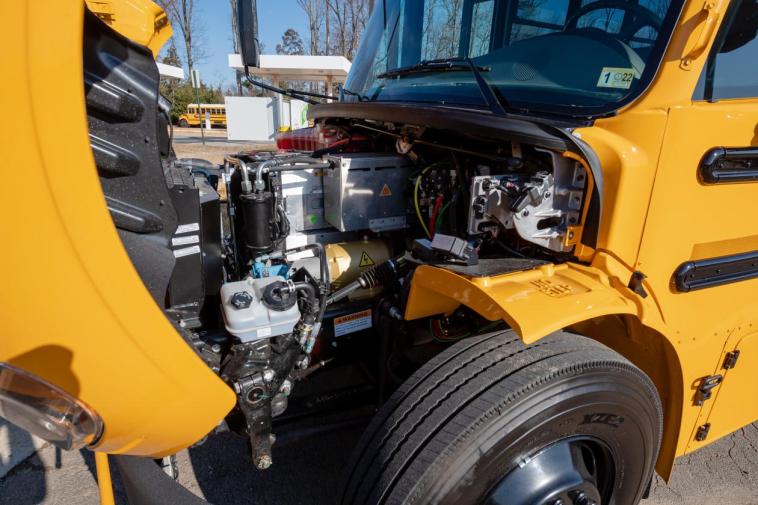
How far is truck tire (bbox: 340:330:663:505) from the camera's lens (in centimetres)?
136

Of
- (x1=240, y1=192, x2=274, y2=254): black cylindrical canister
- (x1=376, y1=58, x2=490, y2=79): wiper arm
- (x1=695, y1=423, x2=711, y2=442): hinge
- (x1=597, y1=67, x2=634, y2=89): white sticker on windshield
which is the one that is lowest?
(x1=695, y1=423, x2=711, y2=442): hinge

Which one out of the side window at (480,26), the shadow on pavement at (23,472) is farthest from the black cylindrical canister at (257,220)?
the shadow on pavement at (23,472)

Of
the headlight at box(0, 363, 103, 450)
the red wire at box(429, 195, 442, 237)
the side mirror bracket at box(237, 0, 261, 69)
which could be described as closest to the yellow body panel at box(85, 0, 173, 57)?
the side mirror bracket at box(237, 0, 261, 69)

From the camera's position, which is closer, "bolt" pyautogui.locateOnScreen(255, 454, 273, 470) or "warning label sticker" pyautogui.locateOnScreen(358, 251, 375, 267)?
"bolt" pyautogui.locateOnScreen(255, 454, 273, 470)

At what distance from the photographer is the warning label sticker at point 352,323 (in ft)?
6.95

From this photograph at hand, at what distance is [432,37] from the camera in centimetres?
240

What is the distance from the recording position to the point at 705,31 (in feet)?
4.74

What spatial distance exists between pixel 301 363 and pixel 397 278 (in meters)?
0.54

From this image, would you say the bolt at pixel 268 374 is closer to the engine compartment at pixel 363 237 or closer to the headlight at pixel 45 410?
the engine compartment at pixel 363 237

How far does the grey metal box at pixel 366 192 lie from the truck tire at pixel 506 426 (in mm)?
846

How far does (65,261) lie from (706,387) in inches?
85.3

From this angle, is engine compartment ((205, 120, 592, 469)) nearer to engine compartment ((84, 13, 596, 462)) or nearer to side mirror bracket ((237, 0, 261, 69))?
engine compartment ((84, 13, 596, 462))

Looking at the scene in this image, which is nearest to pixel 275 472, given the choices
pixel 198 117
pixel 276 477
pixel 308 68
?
pixel 276 477

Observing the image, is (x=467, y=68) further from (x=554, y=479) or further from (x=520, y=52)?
(x=554, y=479)
